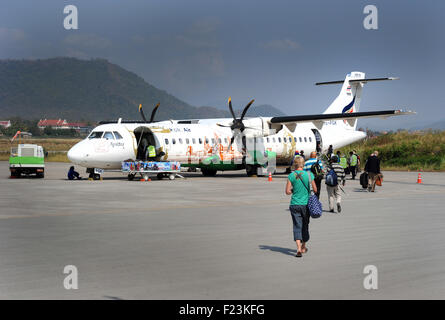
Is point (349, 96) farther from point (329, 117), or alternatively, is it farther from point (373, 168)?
Result: point (373, 168)

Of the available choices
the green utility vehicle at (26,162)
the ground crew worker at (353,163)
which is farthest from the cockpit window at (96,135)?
the ground crew worker at (353,163)

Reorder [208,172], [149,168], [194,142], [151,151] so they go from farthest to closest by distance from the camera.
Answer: [208,172], [194,142], [151,151], [149,168]

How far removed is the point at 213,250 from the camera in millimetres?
10172

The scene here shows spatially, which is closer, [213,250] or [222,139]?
[213,250]

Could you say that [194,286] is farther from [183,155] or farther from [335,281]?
[183,155]

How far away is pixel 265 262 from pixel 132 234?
3.91 meters

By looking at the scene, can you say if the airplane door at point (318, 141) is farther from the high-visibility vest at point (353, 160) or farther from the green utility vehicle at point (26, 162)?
the green utility vehicle at point (26, 162)

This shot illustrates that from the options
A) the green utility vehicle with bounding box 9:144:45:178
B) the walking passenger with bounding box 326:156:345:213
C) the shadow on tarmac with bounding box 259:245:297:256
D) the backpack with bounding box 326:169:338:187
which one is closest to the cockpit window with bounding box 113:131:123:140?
the green utility vehicle with bounding box 9:144:45:178

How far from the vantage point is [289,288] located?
7.31 metres

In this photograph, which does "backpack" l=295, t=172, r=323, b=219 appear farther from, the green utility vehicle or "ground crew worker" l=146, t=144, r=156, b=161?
the green utility vehicle

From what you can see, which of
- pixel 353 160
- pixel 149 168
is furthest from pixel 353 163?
pixel 149 168

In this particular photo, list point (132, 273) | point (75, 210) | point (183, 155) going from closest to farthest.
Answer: point (132, 273), point (75, 210), point (183, 155)

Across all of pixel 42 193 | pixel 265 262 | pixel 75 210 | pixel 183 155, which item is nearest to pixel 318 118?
pixel 183 155

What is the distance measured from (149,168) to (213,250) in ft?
65.2
